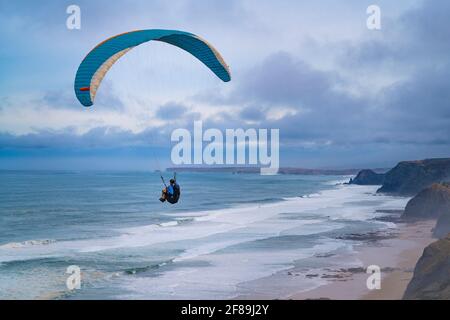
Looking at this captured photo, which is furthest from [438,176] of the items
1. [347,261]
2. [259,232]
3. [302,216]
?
[347,261]

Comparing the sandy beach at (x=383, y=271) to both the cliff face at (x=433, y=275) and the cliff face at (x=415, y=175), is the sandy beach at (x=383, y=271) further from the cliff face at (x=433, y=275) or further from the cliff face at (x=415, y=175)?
the cliff face at (x=415, y=175)

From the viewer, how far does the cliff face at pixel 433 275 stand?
10031mm

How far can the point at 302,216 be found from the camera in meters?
33.4

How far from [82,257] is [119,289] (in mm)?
5906

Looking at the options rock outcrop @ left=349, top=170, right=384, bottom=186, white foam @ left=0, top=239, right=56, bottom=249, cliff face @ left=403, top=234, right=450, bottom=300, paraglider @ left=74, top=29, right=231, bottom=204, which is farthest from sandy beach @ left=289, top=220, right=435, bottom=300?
rock outcrop @ left=349, top=170, right=384, bottom=186

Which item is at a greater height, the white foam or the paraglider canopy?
the paraglider canopy

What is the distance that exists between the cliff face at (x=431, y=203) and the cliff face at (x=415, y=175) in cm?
2087

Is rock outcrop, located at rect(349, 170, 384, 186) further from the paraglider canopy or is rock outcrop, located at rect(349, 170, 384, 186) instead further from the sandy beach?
the paraglider canopy

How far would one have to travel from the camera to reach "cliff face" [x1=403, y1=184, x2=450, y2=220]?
26.1m

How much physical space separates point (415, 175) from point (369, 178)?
92.4ft

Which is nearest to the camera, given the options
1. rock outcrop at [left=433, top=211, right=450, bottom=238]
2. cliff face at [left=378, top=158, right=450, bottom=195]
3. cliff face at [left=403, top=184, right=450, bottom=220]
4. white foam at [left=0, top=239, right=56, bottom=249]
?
rock outcrop at [left=433, top=211, right=450, bottom=238]

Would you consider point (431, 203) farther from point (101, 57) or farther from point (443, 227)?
point (101, 57)

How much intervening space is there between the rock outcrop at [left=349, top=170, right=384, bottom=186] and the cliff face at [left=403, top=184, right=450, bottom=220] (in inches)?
2022
